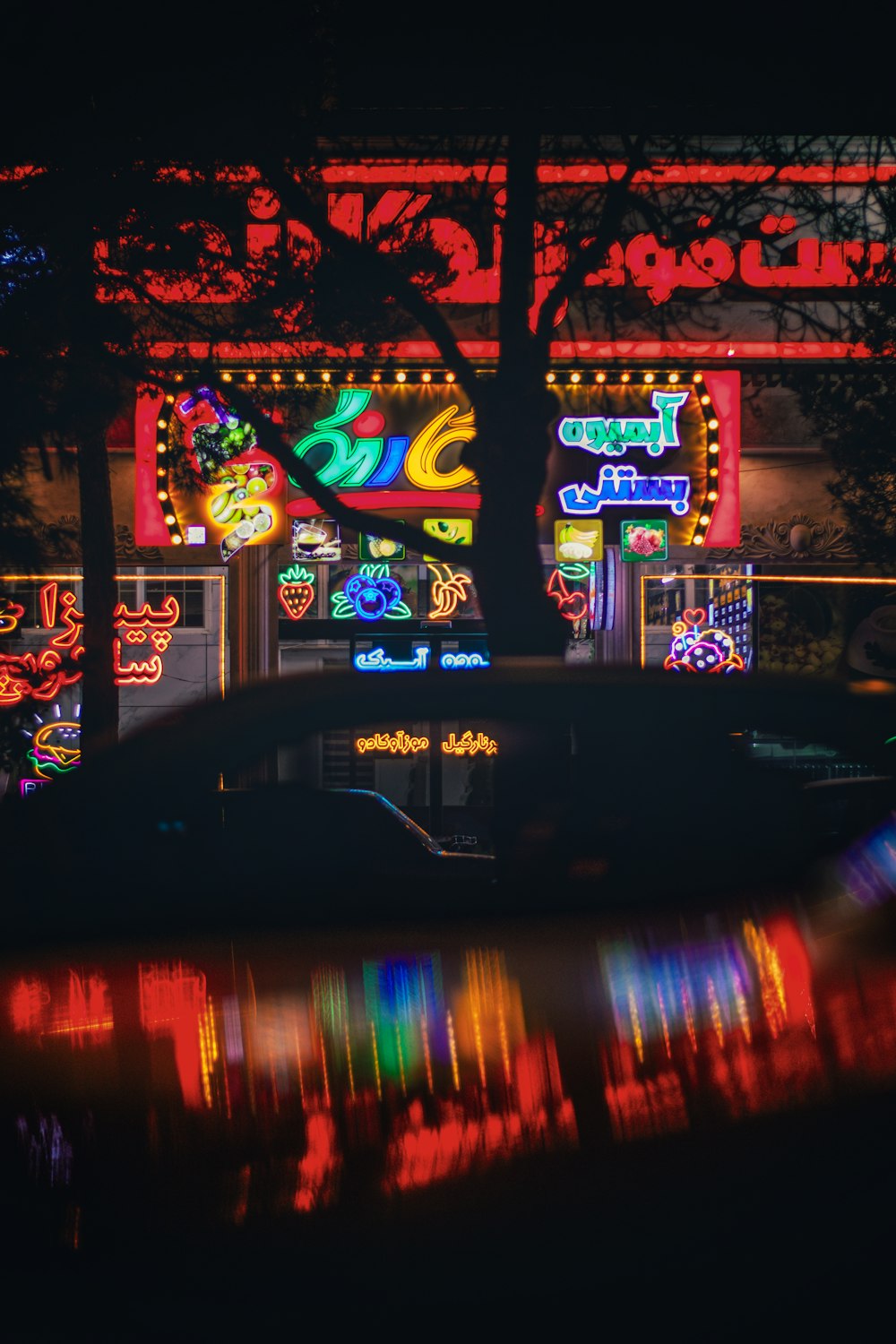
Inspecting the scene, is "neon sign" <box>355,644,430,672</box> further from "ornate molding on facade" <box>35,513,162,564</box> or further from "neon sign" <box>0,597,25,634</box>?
"neon sign" <box>0,597,25,634</box>

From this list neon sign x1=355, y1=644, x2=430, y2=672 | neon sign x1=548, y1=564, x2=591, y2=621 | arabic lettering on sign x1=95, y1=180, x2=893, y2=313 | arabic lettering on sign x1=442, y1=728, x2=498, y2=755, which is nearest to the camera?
arabic lettering on sign x1=442, y1=728, x2=498, y2=755

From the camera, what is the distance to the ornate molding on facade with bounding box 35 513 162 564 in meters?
16.7

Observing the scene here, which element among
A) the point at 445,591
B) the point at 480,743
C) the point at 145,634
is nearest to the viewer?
the point at 480,743

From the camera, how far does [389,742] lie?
10.3 ft

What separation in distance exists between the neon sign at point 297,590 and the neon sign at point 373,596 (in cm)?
61

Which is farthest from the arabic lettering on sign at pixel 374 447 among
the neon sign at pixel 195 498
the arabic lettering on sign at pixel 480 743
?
the arabic lettering on sign at pixel 480 743

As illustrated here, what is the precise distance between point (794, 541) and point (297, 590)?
22.4ft

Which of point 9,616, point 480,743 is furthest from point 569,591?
point 480,743

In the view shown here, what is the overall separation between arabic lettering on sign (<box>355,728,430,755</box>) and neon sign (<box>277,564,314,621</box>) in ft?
44.5

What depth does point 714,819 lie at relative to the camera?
251cm

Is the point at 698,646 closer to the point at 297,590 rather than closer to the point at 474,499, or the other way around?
the point at 474,499

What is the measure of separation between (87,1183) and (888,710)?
1941 millimetres

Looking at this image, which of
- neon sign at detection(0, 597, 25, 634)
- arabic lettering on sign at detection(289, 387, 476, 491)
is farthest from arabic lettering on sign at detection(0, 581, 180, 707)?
arabic lettering on sign at detection(289, 387, 476, 491)

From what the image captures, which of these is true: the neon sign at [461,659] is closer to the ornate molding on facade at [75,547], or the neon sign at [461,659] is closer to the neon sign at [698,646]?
the neon sign at [698,646]
